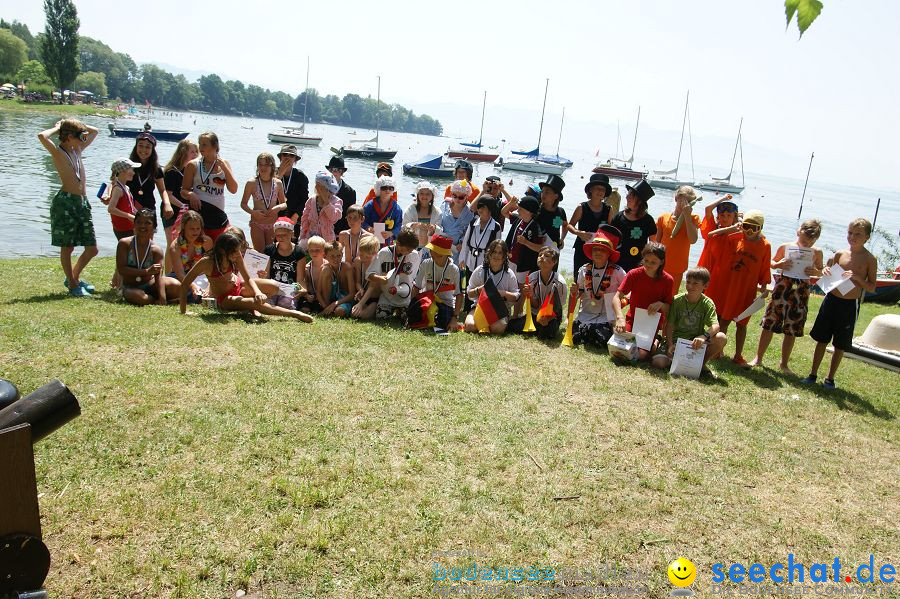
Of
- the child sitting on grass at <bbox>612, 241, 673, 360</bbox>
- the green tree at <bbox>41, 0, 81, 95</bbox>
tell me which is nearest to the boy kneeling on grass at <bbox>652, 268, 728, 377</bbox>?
the child sitting on grass at <bbox>612, 241, 673, 360</bbox>

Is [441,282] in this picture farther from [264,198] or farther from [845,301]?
[845,301]

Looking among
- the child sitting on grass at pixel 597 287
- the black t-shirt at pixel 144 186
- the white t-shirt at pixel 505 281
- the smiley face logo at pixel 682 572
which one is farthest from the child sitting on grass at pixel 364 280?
the smiley face logo at pixel 682 572

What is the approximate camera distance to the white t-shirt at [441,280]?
301 inches

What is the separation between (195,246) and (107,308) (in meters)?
1.43

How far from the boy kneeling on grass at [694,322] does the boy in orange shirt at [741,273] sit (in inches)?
22.6

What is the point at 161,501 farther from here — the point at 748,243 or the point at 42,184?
the point at 42,184

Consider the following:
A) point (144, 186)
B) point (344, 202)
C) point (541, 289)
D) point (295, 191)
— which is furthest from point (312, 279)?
point (541, 289)

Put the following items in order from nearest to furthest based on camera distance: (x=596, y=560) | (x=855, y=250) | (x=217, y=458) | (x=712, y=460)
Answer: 1. (x=596, y=560)
2. (x=217, y=458)
3. (x=712, y=460)
4. (x=855, y=250)

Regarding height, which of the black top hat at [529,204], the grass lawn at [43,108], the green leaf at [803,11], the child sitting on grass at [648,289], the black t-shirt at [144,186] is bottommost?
the child sitting on grass at [648,289]

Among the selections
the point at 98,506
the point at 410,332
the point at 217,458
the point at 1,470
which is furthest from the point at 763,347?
the point at 1,470

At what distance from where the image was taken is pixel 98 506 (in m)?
3.43

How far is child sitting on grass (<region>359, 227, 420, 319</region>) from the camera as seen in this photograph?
7.70 meters

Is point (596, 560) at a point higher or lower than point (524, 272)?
lower

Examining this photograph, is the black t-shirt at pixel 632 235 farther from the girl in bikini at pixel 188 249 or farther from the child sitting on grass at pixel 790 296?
the girl in bikini at pixel 188 249
